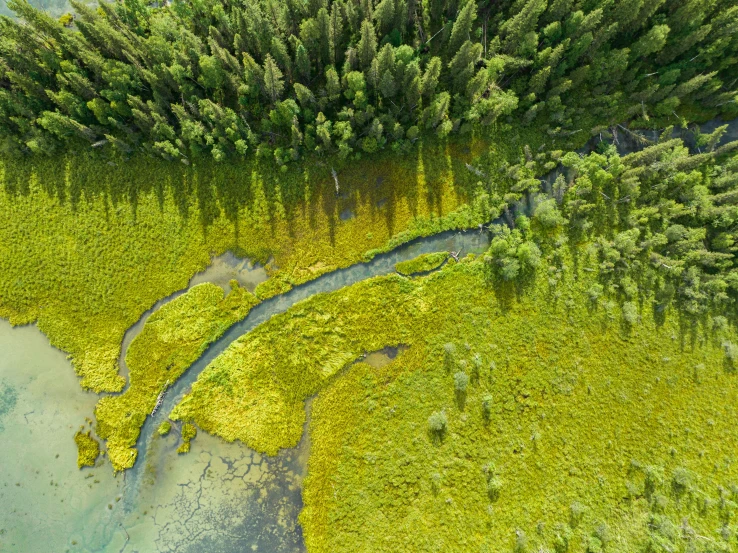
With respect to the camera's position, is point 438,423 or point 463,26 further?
point 438,423

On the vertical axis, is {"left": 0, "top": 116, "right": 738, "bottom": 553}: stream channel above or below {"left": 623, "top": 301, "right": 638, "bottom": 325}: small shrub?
below

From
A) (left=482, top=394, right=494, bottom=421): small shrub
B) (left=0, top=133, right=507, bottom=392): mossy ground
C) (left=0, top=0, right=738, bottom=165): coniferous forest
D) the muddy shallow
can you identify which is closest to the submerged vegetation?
(left=482, top=394, right=494, bottom=421): small shrub

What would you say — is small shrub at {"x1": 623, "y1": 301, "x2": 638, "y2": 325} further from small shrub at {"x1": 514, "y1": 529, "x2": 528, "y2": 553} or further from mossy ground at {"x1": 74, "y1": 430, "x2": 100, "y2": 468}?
mossy ground at {"x1": 74, "y1": 430, "x2": 100, "y2": 468}

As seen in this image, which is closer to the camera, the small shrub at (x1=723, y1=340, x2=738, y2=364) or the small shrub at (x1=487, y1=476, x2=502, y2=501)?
the small shrub at (x1=487, y1=476, x2=502, y2=501)

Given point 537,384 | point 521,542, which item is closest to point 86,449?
point 521,542

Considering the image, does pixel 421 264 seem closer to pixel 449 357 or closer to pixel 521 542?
pixel 449 357

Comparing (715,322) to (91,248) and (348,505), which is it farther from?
(91,248)
